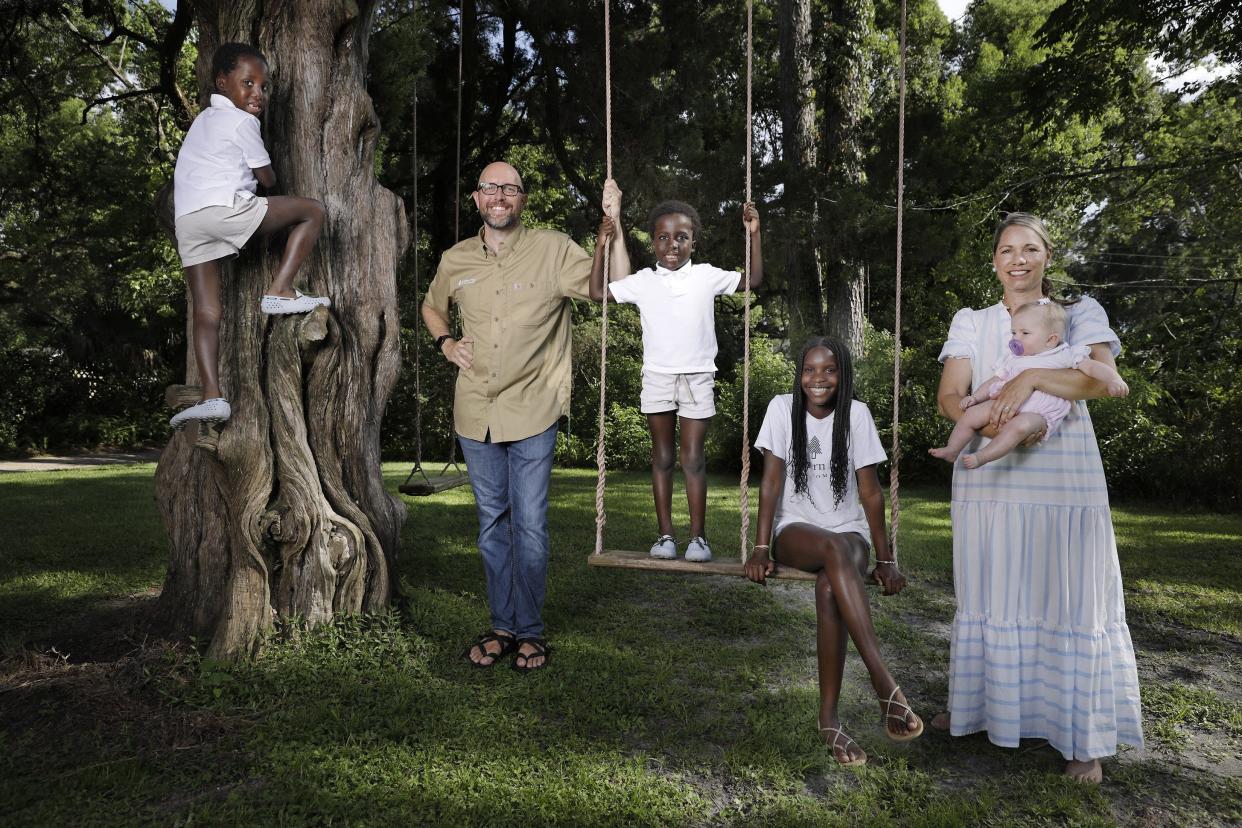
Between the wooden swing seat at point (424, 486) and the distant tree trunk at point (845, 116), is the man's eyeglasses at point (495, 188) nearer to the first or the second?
the wooden swing seat at point (424, 486)

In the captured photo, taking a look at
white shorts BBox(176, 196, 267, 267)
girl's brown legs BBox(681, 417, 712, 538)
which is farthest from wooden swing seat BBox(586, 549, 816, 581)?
white shorts BBox(176, 196, 267, 267)

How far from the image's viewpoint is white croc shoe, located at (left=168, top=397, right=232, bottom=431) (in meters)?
3.85

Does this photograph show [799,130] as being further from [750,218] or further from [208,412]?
[208,412]

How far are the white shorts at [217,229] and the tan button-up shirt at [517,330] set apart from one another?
94 cm

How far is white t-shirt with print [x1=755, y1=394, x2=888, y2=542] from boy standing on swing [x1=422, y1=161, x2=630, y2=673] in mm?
1100

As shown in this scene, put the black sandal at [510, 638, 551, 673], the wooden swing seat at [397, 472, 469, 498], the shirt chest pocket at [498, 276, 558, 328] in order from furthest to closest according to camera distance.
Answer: the wooden swing seat at [397, 472, 469, 498], the black sandal at [510, 638, 551, 673], the shirt chest pocket at [498, 276, 558, 328]

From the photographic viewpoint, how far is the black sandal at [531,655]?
424cm

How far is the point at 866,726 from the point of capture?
3.74 meters

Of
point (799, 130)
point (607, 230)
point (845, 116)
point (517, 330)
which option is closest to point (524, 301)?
point (517, 330)

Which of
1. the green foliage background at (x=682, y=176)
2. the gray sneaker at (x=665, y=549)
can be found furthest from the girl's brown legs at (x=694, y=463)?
the green foliage background at (x=682, y=176)

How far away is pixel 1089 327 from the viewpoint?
3148 mm

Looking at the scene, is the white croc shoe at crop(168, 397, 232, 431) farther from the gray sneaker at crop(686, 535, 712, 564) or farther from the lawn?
the gray sneaker at crop(686, 535, 712, 564)

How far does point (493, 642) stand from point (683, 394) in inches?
62.4

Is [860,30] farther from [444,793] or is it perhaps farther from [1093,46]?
[444,793]
